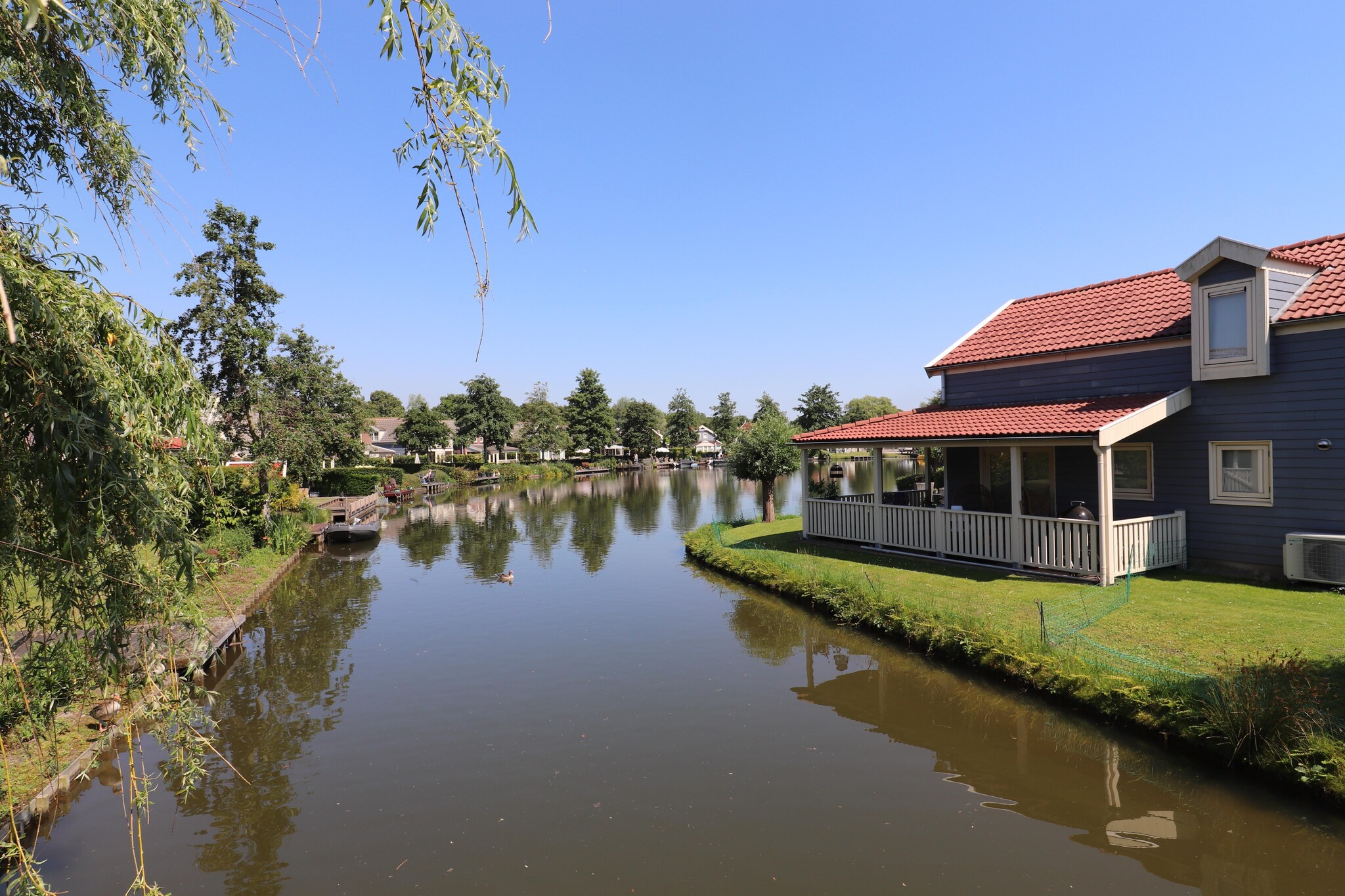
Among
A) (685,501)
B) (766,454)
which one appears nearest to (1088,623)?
(766,454)

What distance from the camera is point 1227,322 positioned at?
1338 cm

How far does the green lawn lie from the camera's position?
9.26m

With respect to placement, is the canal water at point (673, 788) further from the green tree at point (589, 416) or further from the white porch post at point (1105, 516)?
the green tree at point (589, 416)

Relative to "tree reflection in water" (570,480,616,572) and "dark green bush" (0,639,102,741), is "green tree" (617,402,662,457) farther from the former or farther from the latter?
"dark green bush" (0,639,102,741)

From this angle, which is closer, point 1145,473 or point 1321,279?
point 1321,279

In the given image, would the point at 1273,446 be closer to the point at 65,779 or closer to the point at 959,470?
the point at 959,470

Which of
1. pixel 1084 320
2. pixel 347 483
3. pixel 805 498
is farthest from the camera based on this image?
pixel 347 483

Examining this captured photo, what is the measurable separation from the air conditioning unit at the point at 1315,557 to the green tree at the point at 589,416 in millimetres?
81198

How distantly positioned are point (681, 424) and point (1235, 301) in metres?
100

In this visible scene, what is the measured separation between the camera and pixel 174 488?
4.85 metres

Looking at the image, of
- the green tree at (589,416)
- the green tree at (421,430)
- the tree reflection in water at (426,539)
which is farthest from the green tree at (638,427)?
the tree reflection in water at (426,539)

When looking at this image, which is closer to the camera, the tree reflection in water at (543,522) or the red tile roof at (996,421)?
the red tile roof at (996,421)

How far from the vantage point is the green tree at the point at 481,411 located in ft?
250

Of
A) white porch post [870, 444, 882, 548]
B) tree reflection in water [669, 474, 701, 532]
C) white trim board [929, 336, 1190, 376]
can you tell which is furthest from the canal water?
tree reflection in water [669, 474, 701, 532]
